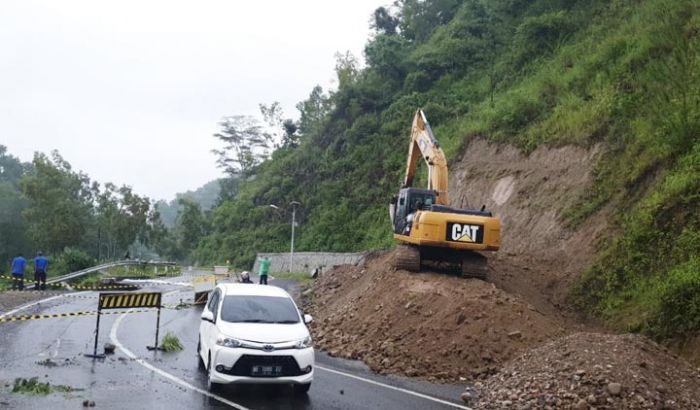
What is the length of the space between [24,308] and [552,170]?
61.9ft

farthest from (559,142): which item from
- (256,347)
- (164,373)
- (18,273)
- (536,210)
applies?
(18,273)

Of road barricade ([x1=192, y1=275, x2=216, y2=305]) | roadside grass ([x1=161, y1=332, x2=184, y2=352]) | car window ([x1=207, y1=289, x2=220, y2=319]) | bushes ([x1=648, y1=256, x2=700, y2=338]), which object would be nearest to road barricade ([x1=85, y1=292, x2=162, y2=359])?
roadside grass ([x1=161, y1=332, x2=184, y2=352])

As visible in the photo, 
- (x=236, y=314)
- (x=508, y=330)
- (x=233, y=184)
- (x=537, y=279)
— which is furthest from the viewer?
(x=233, y=184)

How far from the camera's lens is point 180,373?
12.2 m

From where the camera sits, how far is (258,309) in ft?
37.8

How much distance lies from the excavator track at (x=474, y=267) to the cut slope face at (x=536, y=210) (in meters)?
0.64

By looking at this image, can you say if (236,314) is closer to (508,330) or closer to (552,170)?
(508,330)

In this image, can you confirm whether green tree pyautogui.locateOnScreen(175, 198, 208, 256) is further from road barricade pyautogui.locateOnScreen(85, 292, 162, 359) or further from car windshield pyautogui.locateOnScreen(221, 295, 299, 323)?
car windshield pyautogui.locateOnScreen(221, 295, 299, 323)

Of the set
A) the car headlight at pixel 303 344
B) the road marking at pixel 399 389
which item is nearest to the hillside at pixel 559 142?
the road marking at pixel 399 389

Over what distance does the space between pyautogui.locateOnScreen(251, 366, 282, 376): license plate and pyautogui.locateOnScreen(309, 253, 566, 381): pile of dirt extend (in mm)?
3932

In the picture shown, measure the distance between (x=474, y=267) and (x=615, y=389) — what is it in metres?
7.72

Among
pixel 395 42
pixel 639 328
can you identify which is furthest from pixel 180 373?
pixel 395 42

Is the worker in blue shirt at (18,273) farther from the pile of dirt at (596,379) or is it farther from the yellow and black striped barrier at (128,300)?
the pile of dirt at (596,379)

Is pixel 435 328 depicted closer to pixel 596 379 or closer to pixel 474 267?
pixel 474 267
